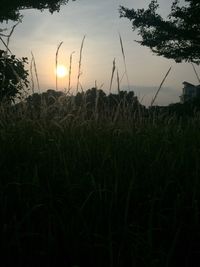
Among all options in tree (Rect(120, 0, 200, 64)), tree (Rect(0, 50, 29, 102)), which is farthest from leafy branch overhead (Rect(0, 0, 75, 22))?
tree (Rect(0, 50, 29, 102))

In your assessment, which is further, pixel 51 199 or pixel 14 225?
pixel 51 199

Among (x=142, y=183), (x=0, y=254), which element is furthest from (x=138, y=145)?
(x=0, y=254)

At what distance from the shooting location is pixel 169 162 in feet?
12.2

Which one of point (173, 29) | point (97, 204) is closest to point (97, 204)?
point (97, 204)

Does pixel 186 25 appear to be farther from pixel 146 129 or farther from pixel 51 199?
pixel 51 199

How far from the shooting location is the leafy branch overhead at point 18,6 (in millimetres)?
24598

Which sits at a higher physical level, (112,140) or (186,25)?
(186,25)

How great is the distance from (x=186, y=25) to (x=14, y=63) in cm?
1534

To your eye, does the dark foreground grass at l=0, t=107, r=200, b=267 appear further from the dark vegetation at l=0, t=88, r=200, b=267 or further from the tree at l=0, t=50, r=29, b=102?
the tree at l=0, t=50, r=29, b=102

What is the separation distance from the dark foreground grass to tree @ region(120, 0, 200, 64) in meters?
20.7

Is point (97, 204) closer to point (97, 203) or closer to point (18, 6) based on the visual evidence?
point (97, 203)

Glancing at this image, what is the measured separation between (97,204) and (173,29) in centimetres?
2255

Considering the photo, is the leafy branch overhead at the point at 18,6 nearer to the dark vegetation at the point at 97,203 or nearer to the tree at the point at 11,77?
the tree at the point at 11,77

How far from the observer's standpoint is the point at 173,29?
81.2 feet
